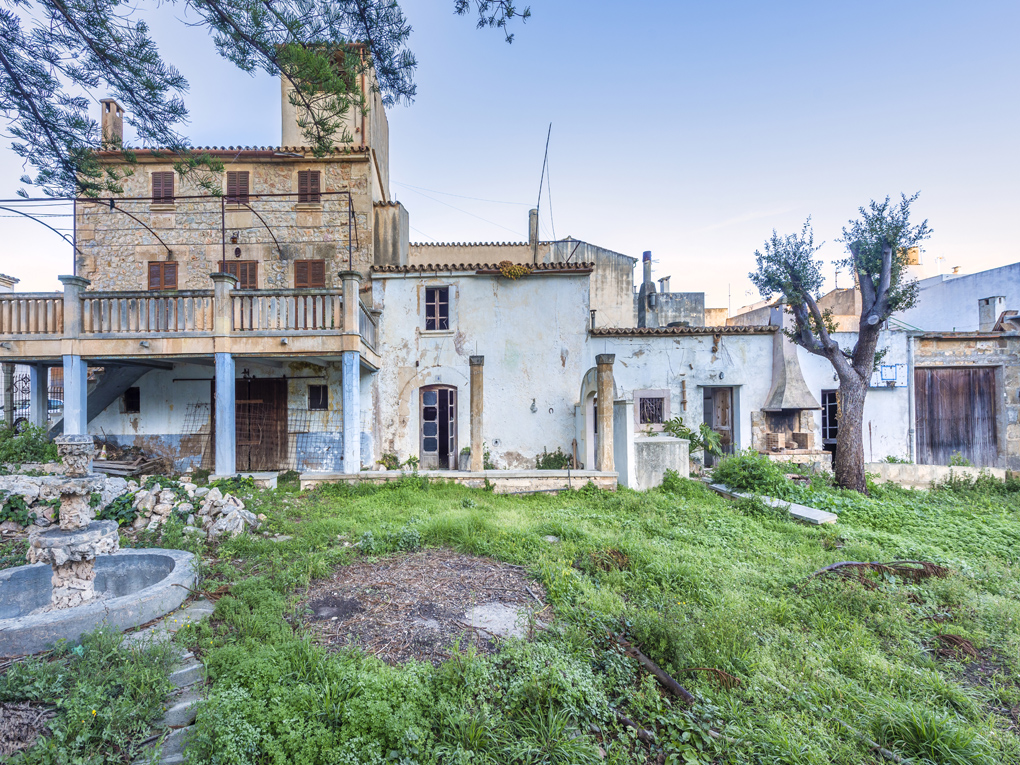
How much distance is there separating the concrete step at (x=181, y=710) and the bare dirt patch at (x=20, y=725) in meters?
0.55

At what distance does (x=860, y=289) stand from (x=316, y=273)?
43.3 ft

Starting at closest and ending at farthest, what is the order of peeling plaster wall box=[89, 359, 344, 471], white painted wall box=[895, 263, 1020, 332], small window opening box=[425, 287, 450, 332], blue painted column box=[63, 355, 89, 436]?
blue painted column box=[63, 355, 89, 436] < peeling plaster wall box=[89, 359, 344, 471] < small window opening box=[425, 287, 450, 332] < white painted wall box=[895, 263, 1020, 332]

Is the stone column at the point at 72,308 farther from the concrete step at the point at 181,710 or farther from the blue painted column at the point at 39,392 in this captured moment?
the concrete step at the point at 181,710

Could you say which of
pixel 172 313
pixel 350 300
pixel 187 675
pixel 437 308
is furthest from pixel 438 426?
pixel 187 675

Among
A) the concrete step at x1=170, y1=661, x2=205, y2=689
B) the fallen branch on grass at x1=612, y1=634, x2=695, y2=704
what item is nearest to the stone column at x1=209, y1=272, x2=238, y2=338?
the concrete step at x1=170, y1=661, x2=205, y2=689

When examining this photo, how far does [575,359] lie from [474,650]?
9312 millimetres

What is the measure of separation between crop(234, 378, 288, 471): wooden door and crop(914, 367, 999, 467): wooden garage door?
17001 mm

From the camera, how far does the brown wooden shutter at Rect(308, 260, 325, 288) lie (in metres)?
12.3

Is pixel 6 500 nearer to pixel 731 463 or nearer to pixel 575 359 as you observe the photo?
pixel 575 359

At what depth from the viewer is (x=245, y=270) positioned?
12219 millimetres

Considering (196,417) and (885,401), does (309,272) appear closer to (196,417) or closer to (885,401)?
(196,417)

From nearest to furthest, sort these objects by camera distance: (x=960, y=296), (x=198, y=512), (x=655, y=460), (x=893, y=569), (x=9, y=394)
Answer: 1. (x=893, y=569)
2. (x=198, y=512)
3. (x=655, y=460)
4. (x=9, y=394)
5. (x=960, y=296)

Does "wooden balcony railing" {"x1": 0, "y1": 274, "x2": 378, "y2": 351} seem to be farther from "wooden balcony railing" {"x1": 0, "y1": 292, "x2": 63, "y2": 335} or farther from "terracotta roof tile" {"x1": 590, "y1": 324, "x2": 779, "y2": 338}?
"terracotta roof tile" {"x1": 590, "y1": 324, "x2": 779, "y2": 338}

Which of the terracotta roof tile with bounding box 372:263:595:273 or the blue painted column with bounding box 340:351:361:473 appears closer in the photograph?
the blue painted column with bounding box 340:351:361:473
